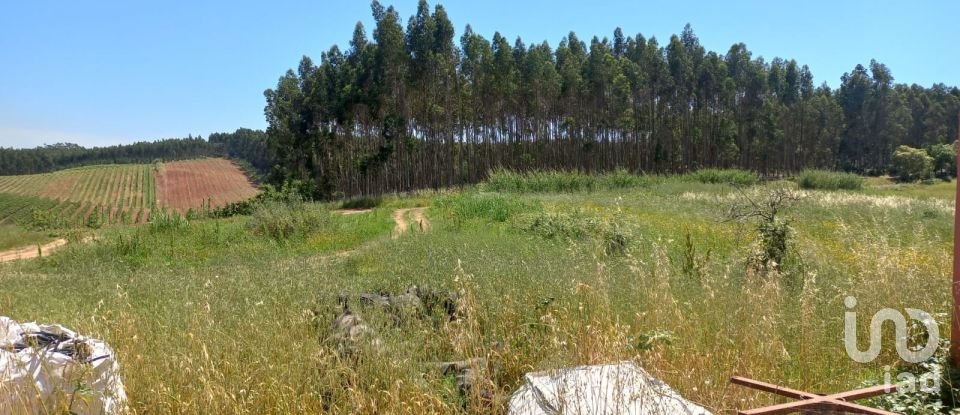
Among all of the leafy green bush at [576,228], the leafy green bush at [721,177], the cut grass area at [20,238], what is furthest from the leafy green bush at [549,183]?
the cut grass area at [20,238]

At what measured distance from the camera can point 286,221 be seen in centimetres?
1367

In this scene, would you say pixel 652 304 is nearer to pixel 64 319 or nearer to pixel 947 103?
pixel 64 319

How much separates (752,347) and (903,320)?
151 cm

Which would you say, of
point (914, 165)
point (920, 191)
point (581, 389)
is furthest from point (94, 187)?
point (914, 165)

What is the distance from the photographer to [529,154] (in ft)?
155

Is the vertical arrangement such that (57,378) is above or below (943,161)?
below

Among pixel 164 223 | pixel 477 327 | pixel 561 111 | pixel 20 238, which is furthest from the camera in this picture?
pixel 561 111

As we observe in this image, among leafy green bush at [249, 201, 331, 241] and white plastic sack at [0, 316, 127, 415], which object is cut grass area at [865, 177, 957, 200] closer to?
leafy green bush at [249, 201, 331, 241]

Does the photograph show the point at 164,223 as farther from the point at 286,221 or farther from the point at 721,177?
the point at 721,177

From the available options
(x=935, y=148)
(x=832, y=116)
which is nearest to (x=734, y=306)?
(x=935, y=148)

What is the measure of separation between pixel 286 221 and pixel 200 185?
6848 cm

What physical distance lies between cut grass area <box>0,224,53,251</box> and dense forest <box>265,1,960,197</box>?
817 inches

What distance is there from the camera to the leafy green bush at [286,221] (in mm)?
13401

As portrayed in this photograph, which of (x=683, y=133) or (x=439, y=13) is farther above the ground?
(x=439, y=13)
